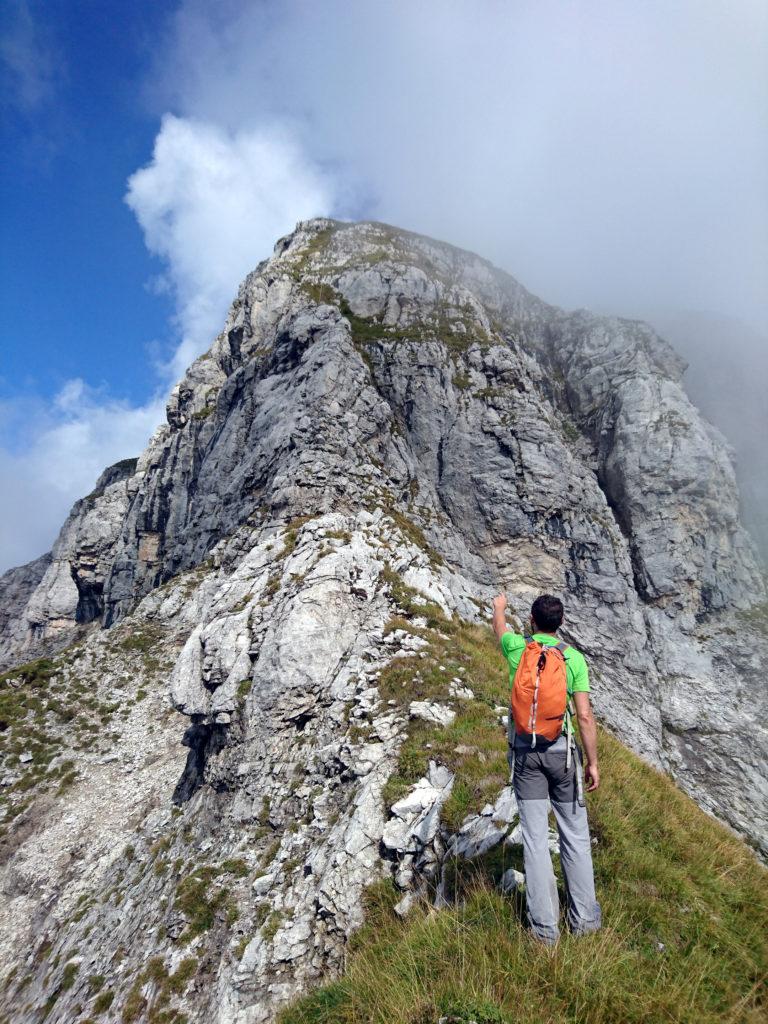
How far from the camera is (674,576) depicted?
3956 cm

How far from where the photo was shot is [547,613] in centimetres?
533

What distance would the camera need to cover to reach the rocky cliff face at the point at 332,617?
9.80 metres

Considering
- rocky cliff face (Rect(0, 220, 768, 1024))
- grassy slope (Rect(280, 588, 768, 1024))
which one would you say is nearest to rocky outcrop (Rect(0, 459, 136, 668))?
rocky cliff face (Rect(0, 220, 768, 1024))

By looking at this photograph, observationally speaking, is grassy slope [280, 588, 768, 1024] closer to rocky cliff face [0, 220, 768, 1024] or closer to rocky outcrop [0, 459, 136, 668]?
rocky cliff face [0, 220, 768, 1024]

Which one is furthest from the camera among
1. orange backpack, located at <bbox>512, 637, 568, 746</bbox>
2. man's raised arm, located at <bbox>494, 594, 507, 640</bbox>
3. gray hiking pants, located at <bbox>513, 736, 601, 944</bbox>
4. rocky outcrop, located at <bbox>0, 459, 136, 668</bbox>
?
rocky outcrop, located at <bbox>0, 459, 136, 668</bbox>

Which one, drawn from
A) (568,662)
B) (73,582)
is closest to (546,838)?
(568,662)

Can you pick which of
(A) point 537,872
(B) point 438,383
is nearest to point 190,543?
(B) point 438,383

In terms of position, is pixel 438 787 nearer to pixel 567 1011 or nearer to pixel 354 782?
pixel 354 782

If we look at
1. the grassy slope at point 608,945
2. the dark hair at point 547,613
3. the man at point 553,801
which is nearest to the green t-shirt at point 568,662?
the man at point 553,801

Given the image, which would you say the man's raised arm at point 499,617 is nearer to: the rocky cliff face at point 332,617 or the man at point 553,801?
the man at point 553,801

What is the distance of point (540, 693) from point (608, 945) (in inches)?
86.8

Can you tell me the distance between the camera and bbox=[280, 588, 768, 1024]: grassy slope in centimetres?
387

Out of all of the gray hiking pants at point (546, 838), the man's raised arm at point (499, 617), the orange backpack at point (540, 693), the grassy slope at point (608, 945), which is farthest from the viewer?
the man's raised arm at point (499, 617)

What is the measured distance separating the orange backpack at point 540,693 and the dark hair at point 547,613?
0.29m
